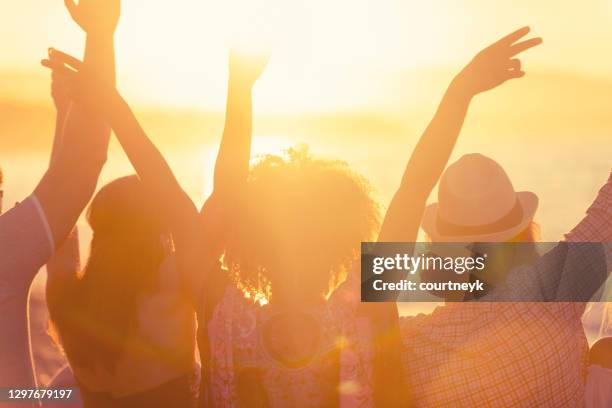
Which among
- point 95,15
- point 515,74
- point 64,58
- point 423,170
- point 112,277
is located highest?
point 95,15

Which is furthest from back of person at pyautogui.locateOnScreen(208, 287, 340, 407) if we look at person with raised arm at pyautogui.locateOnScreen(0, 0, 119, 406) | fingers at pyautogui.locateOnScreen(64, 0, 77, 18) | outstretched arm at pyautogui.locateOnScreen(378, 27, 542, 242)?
fingers at pyautogui.locateOnScreen(64, 0, 77, 18)

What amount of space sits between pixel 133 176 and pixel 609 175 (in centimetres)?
205

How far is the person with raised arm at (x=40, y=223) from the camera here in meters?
2.82

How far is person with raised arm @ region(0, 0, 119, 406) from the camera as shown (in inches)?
111

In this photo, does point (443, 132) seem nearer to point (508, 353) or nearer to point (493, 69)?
point (493, 69)

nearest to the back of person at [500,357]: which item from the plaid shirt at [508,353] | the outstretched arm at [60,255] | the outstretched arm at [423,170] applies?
the plaid shirt at [508,353]

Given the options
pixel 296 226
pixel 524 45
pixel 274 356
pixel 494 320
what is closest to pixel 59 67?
pixel 296 226

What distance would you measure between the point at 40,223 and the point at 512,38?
5.79ft

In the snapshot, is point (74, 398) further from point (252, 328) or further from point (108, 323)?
point (252, 328)

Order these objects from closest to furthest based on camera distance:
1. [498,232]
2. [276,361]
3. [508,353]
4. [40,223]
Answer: [40,223] < [508,353] < [276,361] < [498,232]

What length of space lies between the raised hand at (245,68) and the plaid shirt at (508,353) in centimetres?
113

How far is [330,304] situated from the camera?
3172 mm

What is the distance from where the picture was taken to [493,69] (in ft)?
9.68

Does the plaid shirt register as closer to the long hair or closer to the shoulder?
the long hair
